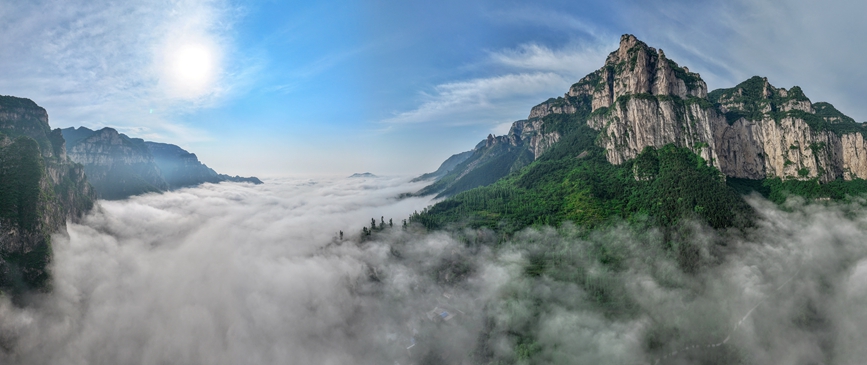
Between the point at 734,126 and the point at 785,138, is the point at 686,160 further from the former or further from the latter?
the point at 785,138

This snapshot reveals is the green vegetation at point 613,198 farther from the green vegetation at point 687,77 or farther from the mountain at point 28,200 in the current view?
the mountain at point 28,200

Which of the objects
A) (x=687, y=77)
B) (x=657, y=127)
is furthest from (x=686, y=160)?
(x=687, y=77)

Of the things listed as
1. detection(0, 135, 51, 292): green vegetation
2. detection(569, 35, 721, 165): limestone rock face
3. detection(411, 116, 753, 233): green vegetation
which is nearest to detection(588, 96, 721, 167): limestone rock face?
detection(569, 35, 721, 165): limestone rock face

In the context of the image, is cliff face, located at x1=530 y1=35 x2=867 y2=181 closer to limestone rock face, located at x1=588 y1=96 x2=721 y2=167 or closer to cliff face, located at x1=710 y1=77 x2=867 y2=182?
cliff face, located at x1=710 y1=77 x2=867 y2=182

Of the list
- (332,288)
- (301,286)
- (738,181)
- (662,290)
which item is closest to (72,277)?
(301,286)

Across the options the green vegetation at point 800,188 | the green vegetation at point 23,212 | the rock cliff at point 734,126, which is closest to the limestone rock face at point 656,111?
the rock cliff at point 734,126

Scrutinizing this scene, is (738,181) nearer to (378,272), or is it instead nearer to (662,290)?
(662,290)
